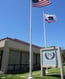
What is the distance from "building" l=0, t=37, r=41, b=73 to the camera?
48.0 ft

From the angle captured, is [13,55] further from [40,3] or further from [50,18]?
[40,3]

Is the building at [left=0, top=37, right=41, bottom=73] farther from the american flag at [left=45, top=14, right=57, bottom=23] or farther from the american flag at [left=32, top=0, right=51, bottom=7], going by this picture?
the american flag at [left=32, top=0, right=51, bottom=7]

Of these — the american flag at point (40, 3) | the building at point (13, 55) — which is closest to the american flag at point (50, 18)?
the american flag at point (40, 3)

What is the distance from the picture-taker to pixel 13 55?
18.3 metres

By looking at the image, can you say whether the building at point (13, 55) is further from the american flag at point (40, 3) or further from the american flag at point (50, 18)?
the american flag at point (40, 3)

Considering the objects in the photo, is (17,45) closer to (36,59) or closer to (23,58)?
(23,58)

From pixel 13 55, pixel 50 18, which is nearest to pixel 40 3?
pixel 50 18

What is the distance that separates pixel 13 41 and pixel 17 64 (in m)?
4.27

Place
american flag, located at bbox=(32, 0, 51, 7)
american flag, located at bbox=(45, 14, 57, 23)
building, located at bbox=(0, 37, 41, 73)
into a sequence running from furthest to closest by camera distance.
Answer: american flag, located at bbox=(45, 14, 57, 23) → building, located at bbox=(0, 37, 41, 73) → american flag, located at bbox=(32, 0, 51, 7)

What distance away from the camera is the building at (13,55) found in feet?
48.0

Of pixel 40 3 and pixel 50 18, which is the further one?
pixel 50 18

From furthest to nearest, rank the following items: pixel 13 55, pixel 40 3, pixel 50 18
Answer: pixel 13 55 → pixel 50 18 → pixel 40 3

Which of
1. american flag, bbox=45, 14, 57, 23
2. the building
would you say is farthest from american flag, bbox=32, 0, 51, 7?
the building

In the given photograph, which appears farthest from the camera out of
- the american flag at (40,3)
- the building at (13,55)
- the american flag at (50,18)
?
the american flag at (50,18)
